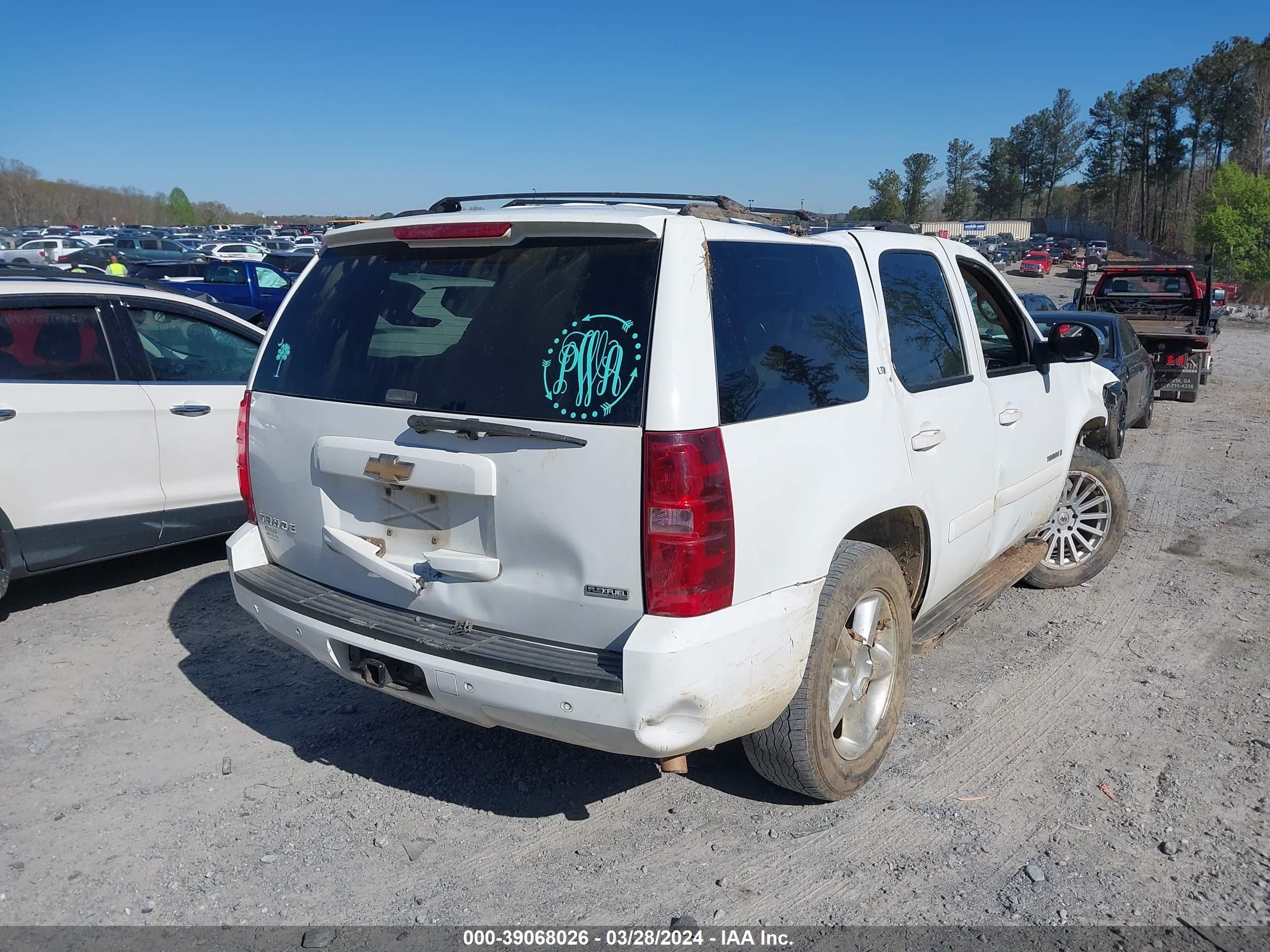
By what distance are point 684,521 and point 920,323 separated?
6.03ft

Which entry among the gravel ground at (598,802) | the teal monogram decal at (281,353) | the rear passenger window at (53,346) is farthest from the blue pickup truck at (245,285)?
the teal monogram decal at (281,353)

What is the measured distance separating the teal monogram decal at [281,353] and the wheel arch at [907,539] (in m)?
2.23

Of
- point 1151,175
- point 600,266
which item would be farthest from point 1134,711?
point 1151,175

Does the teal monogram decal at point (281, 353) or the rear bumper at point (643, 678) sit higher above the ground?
the teal monogram decal at point (281, 353)

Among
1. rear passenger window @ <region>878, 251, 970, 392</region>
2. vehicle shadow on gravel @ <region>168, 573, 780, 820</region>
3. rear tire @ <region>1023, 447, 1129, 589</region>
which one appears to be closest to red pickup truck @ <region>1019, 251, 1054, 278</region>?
rear tire @ <region>1023, 447, 1129, 589</region>

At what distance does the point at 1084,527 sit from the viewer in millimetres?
6078

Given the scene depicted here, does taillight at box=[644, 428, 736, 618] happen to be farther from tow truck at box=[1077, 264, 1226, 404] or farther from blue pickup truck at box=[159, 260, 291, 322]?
blue pickup truck at box=[159, 260, 291, 322]

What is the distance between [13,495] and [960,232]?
93.3 m

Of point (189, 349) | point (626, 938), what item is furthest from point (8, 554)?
point (626, 938)

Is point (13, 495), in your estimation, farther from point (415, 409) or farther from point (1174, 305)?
point (1174, 305)

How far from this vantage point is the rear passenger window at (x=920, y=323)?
12.3 ft

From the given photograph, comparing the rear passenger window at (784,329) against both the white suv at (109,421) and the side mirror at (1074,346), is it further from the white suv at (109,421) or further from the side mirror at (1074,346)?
the white suv at (109,421)

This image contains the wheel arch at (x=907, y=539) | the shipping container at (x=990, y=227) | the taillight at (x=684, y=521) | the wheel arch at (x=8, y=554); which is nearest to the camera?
the taillight at (x=684, y=521)

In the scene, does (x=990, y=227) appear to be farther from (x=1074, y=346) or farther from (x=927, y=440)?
(x=927, y=440)
